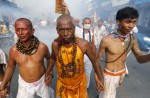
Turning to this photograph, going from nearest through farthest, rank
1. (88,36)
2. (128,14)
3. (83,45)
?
(83,45)
(128,14)
(88,36)

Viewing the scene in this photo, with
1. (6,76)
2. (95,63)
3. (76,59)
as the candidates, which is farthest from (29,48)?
(95,63)

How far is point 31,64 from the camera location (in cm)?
296

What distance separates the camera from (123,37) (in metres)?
3.05

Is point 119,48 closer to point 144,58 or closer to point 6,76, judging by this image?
point 144,58

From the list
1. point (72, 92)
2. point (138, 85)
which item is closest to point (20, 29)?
point (72, 92)

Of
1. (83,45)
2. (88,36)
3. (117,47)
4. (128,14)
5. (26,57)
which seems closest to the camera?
(83,45)

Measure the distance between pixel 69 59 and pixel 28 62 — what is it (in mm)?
696

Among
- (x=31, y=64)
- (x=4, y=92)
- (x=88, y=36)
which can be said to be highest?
(x=88, y=36)

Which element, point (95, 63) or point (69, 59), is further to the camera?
point (95, 63)

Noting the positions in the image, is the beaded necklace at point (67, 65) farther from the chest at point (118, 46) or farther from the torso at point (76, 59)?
the chest at point (118, 46)

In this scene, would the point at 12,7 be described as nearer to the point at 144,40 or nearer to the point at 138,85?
the point at 144,40

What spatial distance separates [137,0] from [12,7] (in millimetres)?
15297

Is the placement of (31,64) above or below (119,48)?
below

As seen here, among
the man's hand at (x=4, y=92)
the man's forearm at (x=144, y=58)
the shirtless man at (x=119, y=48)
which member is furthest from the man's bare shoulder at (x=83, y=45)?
the man's hand at (x=4, y=92)
